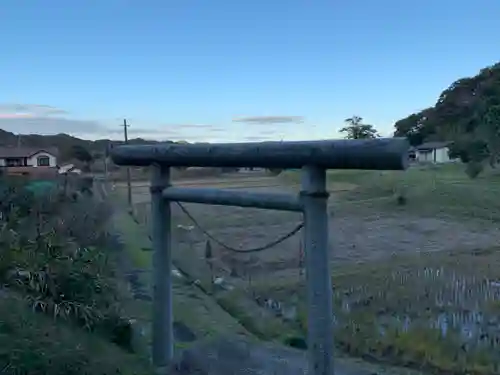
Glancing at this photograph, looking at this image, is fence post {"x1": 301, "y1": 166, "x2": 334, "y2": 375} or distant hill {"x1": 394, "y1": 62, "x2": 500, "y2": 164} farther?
distant hill {"x1": 394, "y1": 62, "x2": 500, "y2": 164}

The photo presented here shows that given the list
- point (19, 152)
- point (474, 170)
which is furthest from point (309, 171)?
point (19, 152)

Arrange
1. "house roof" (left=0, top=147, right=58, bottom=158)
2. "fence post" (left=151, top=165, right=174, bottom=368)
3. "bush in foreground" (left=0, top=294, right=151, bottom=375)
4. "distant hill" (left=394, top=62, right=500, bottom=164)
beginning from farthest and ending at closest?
"house roof" (left=0, top=147, right=58, bottom=158)
"distant hill" (left=394, top=62, right=500, bottom=164)
"fence post" (left=151, top=165, right=174, bottom=368)
"bush in foreground" (left=0, top=294, right=151, bottom=375)

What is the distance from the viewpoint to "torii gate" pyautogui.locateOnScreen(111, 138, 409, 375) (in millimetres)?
3318

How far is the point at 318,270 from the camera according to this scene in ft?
12.1

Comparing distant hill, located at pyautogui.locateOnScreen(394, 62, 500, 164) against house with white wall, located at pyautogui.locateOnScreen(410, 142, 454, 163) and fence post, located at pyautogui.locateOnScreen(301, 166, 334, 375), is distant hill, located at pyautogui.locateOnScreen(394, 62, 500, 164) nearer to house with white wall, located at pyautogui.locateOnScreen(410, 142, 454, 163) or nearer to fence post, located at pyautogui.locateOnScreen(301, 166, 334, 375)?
house with white wall, located at pyautogui.locateOnScreen(410, 142, 454, 163)

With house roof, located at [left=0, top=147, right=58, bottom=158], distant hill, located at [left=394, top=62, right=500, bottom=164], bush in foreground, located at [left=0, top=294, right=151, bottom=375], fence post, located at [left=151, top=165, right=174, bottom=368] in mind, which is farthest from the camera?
house roof, located at [left=0, top=147, right=58, bottom=158]

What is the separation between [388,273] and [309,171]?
9330mm

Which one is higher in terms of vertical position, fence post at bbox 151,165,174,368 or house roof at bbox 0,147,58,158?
house roof at bbox 0,147,58,158

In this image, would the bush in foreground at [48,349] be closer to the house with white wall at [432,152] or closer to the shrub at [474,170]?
the shrub at [474,170]

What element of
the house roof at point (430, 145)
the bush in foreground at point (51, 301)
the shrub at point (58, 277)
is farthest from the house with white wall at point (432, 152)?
the bush in foreground at point (51, 301)

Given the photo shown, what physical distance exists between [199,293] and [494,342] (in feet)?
15.4

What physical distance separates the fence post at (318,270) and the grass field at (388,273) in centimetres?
334

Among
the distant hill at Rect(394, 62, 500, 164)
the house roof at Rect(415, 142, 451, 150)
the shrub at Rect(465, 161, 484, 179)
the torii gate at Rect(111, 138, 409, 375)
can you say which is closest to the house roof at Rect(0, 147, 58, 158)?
the distant hill at Rect(394, 62, 500, 164)

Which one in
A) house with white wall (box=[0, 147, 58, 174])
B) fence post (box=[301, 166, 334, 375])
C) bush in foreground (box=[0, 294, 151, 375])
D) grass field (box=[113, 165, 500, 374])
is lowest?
grass field (box=[113, 165, 500, 374])
